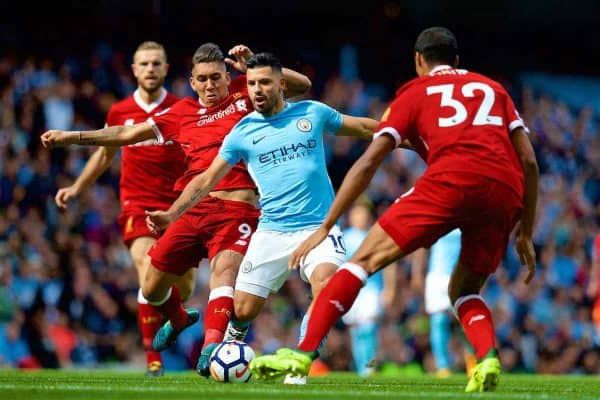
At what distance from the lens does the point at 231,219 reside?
31.8 ft

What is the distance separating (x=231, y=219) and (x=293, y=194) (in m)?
0.89

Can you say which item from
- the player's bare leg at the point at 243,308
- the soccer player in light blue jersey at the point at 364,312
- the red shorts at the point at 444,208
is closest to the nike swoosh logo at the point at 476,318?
the red shorts at the point at 444,208

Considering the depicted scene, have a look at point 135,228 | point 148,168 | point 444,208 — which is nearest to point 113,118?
point 148,168

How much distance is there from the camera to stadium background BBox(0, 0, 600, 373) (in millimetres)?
16156

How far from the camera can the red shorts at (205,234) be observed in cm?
967

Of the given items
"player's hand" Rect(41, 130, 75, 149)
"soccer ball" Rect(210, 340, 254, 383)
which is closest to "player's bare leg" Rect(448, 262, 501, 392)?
"soccer ball" Rect(210, 340, 254, 383)

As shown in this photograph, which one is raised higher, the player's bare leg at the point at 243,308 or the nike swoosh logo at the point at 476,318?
the nike swoosh logo at the point at 476,318

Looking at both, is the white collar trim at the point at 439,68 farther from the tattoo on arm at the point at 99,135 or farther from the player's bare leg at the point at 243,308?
the tattoo on arm at the point at 99,135

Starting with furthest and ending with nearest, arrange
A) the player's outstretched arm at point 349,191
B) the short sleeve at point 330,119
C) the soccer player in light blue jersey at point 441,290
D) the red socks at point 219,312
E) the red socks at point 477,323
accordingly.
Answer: the soccer player in light blue jersey at point 441,290 → the red socks at point 219,312 → the short sleeve at point 330,119 → the red socks at point 477,323 → the player's outstretched arm at point 349,191

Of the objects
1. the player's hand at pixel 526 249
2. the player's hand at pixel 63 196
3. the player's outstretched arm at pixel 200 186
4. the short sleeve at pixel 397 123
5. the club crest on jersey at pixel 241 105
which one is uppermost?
the short sleeve at pixel 397 123

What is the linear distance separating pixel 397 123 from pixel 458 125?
0.36 m

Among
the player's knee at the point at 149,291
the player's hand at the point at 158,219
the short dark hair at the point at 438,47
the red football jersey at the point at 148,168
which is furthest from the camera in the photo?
the red football jersey at the point at 148,168

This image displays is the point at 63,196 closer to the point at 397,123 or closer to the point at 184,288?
the point at 184,288

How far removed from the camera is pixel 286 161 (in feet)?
29.5
